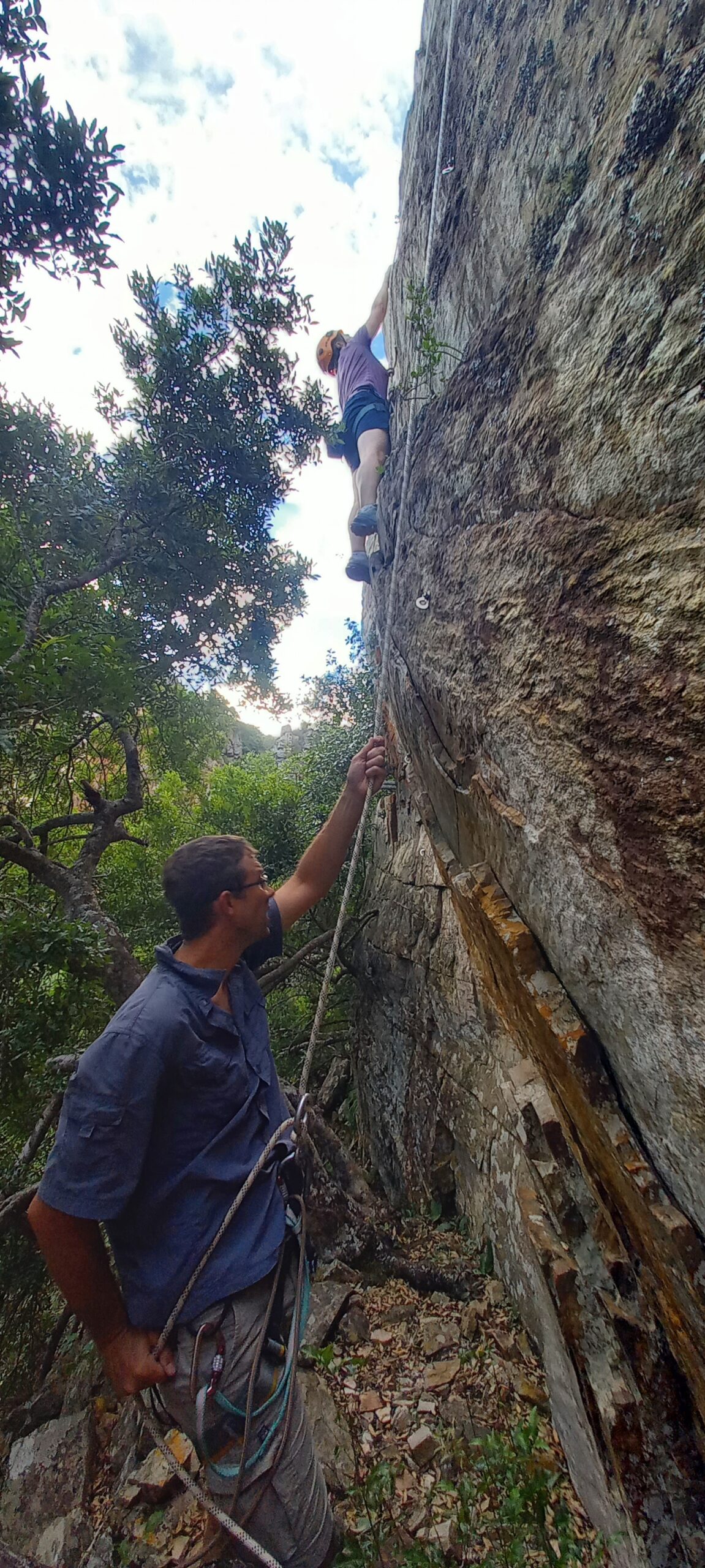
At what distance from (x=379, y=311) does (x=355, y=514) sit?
2.59 metres

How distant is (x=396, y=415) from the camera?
5.27 m

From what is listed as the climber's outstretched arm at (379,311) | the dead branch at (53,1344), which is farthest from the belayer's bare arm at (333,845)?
the climber's outstretched arm at (379,311)

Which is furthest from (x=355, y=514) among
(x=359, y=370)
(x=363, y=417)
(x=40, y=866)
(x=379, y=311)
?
(x=40, y=866)

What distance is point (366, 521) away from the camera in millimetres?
5781

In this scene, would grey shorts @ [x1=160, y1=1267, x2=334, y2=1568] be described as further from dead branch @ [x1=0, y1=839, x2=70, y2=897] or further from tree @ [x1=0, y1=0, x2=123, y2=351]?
tree @ [x1=0, y1=0, x2=123, y2=351]

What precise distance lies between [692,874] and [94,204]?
938 cm

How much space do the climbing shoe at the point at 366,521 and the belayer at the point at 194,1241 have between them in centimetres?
493

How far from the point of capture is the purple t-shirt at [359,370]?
6.11m

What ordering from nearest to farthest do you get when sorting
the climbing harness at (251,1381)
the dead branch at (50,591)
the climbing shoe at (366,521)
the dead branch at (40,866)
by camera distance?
1. the climbing harness at (251,1381)
2. the dead branch at (50,591)
3. the dead branch at (40,866)
4. the climbing shoe at (366,521)

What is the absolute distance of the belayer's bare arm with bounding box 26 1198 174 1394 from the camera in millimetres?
1679

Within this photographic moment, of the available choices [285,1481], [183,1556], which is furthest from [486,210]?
[183,1556]

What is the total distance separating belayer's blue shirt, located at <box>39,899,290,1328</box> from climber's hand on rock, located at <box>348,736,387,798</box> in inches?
63.4

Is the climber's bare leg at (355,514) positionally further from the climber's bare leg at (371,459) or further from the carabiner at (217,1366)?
the carabiner at (217,1366)

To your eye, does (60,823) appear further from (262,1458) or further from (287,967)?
(262,1458)
